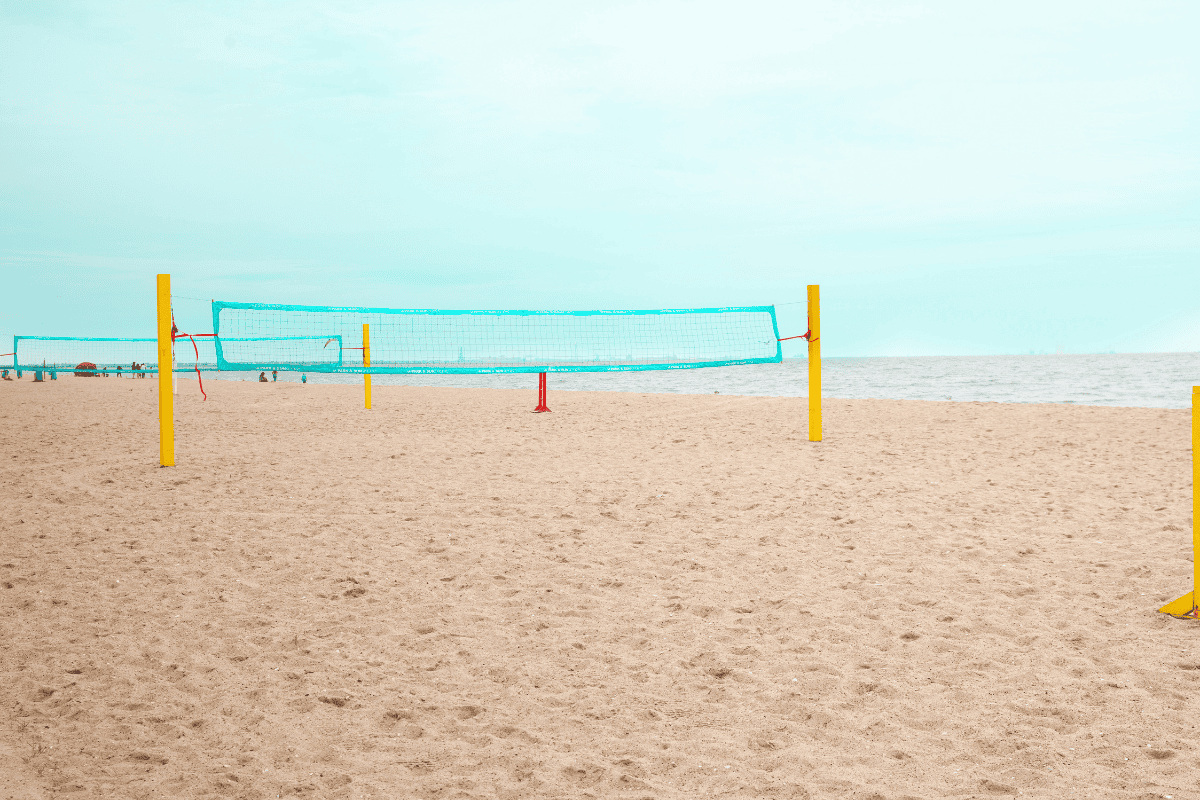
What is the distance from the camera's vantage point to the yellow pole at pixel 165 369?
647 centimetres

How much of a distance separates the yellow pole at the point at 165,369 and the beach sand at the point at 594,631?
8.7 inches

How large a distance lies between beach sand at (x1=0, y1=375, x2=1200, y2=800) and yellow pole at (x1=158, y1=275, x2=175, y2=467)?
220mm

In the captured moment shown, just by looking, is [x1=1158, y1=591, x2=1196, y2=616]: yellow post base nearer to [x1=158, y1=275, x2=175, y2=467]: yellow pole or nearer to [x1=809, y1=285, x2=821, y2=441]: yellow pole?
[x1=809, y1=285, x2=821, y2=441]: yellow pole

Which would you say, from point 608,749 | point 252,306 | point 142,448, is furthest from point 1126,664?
point 142,448

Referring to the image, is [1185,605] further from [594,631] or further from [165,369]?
[165,369]

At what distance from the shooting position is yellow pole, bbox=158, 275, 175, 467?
6469 mm

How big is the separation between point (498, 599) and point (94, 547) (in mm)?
2460

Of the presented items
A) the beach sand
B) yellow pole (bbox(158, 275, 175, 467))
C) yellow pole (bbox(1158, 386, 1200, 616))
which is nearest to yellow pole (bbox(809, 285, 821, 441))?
the beach sand

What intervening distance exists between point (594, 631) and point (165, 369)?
5205 mm

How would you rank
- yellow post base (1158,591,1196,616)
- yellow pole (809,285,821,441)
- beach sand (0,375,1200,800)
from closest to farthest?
1. beach sand (0,375,1200,800)
2. yellow post base (1158,591,1196,616)
3. yellow pole (809,285,821,441)

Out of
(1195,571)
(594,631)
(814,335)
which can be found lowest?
(594,631)

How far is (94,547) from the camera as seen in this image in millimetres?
4227

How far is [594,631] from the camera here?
312 centimetres

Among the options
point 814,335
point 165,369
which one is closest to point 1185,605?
point 814,335
